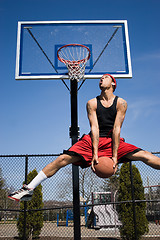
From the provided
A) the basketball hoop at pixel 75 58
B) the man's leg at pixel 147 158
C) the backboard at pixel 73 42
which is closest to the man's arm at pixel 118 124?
the man's leg at pixel 147 158

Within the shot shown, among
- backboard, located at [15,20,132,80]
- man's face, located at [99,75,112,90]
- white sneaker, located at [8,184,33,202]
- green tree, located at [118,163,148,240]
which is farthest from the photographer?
green tree, located at [118,163,148,240]

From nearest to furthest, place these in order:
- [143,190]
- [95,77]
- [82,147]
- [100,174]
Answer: [100,174] → [82,147] → [95,77] → [143,190]

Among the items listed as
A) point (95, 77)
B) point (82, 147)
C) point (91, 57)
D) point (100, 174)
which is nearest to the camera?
point (100, 174)

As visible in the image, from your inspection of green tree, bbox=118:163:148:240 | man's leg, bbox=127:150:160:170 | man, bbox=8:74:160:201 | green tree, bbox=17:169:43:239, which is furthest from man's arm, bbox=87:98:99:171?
green tree, bbox=118:163:148:240

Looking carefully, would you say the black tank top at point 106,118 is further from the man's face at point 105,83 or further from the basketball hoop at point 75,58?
the basketball hoop at point 75,58

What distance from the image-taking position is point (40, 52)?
5.41m

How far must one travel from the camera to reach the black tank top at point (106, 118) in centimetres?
307

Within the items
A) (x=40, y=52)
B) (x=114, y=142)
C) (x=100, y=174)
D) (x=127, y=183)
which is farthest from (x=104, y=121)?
(x=127, y=183)

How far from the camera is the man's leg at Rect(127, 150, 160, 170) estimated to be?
281cm

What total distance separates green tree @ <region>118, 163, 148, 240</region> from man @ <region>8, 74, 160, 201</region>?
17.5 ft

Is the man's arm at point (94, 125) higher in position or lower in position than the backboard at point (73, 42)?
lower

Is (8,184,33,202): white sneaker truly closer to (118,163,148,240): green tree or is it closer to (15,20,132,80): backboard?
(15,20,132,80): backboard

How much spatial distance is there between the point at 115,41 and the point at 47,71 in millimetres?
1898

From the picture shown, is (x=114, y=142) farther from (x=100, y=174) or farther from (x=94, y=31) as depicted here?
(x=94, y=31)
